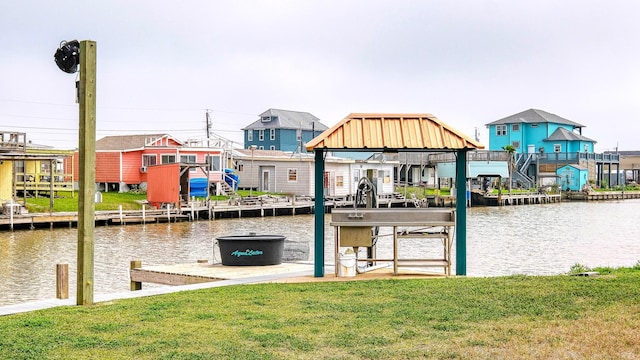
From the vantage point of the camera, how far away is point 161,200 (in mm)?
53406

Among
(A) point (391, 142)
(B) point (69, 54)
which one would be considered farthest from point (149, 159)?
(B) point (69, 54)

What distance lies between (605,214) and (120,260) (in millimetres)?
45100

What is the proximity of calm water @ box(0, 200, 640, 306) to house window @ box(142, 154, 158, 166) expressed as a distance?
11.0 m

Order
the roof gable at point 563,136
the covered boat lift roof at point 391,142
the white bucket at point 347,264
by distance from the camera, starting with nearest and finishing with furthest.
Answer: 1. the white bucket at point 347,264
2. the covered boat lift roof at point 391,142
3. the roof gable at point 563,136

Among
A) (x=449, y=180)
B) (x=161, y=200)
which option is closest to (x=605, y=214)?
(x=449, y=180)

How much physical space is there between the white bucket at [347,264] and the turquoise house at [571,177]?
84477 millimetres

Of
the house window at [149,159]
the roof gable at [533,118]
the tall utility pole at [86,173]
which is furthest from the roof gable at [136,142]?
the tall utility pole at [86,173]

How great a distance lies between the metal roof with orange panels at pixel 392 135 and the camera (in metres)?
15.9

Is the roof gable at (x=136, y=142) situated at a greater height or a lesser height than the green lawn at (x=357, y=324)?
greater

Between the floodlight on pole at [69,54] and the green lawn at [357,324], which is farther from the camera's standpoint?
the floodlight on pole at [69,54]

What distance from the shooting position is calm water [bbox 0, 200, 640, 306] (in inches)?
966

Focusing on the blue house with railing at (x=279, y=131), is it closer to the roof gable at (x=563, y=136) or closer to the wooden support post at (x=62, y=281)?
the roof gable at (x=563, y=136)

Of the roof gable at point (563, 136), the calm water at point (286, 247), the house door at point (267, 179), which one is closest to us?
the calm water at point (286, 247)

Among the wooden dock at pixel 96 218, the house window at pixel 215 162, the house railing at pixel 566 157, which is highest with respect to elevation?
the house railing at pixel 566 157
